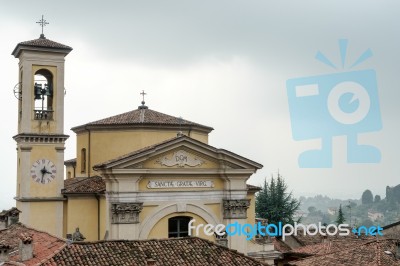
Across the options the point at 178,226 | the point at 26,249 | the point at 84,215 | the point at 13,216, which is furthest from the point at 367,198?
the point at 26,249

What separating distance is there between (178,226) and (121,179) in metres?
3.13

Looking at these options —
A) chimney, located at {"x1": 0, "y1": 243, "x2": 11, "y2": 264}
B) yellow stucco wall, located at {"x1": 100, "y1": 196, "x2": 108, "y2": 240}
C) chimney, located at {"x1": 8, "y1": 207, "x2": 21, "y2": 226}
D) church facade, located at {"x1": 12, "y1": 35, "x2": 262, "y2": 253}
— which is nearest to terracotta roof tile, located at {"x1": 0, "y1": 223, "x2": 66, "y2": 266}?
chimney, located at {"x1": 0, "y1": 243, "x2": 11, "y2": 264}

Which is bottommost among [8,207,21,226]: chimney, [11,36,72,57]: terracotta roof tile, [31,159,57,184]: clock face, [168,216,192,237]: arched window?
[168,216,192,237]: arched window

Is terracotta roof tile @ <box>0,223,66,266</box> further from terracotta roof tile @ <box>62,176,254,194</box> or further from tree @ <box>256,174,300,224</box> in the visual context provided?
tree @ <box>256,174,300,224</box>

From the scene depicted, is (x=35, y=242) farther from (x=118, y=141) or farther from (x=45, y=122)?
(x=118, y=141)

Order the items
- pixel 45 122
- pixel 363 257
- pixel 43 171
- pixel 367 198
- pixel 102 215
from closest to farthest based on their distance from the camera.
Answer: pixel 363 257, pixel 102 215, pixel 43 171, pixel 45 122, pixel 367 198

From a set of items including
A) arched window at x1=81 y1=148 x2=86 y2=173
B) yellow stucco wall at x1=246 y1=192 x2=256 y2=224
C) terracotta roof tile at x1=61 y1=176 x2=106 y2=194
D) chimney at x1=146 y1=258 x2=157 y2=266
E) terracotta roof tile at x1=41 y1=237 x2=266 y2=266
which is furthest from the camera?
arched window at x1=81 y1=148 x2=86 y2=173

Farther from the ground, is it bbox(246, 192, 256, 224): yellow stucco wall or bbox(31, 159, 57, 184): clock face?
bbox(31, 159, 57, 184): clock face

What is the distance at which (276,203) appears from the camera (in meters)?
45.9

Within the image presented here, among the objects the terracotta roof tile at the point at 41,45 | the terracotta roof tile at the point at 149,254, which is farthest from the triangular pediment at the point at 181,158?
the terracotta roof tile at the point at 149,254

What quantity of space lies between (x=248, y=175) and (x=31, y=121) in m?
9.20

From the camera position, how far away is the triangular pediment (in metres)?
23.9

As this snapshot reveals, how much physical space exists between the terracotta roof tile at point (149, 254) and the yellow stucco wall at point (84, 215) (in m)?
7.79

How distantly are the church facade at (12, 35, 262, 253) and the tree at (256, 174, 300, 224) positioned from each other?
18.5 m
